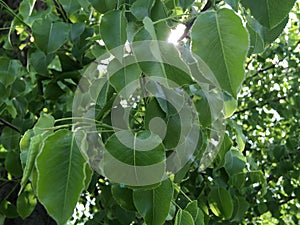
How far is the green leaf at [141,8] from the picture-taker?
0.60 meters

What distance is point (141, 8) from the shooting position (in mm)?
608

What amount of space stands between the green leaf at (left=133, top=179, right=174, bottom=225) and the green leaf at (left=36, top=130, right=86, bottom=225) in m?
0.14

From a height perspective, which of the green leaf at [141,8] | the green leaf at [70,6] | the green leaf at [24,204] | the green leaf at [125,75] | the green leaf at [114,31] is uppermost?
the green leaf at [141,8]

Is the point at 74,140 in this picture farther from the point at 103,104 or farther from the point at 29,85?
the point at 29,85

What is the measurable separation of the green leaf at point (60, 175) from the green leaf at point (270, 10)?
8.6 inches

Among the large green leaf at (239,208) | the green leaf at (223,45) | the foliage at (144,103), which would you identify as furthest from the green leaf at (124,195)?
the large green leaf at (239,208)

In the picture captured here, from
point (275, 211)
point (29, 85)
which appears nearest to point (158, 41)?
point (29, 85)

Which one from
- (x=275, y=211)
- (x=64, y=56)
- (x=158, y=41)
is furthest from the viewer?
(x=275, y=211)

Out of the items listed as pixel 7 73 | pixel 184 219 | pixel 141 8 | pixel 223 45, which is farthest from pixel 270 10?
pixel 7 73

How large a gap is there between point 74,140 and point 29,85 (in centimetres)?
98

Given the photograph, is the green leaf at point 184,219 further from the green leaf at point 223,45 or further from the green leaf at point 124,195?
the green leaf at point 223,45

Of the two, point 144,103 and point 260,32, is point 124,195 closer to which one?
point 144,103

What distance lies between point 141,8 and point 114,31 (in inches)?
1.7

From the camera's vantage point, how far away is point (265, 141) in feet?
7.52
